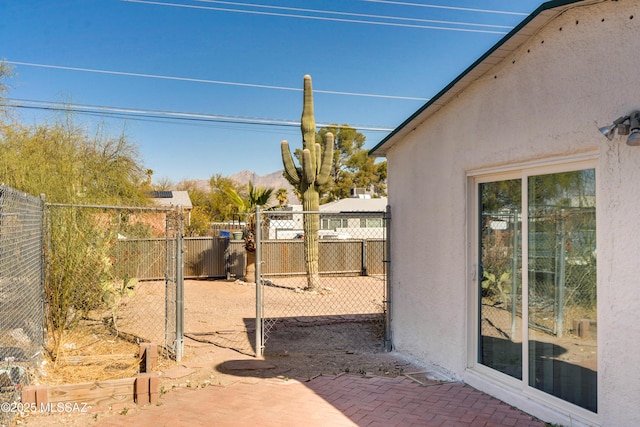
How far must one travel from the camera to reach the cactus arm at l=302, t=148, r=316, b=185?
13.7 metres

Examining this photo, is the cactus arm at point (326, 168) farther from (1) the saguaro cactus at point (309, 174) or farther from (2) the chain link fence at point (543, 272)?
(2) the chain link fence at point (543, 272)

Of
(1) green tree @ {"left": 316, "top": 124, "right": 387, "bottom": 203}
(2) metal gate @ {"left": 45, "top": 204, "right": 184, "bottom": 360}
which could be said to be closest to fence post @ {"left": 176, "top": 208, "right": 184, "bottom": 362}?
(2) metal gate @ {"left": 45, "top": 204, "right": 184, "bottom": 360}

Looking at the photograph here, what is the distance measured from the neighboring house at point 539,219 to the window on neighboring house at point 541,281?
0.5 inches

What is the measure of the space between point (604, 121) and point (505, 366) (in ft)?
8.45

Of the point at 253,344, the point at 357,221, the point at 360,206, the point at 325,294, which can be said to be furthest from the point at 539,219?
the point at 360,206

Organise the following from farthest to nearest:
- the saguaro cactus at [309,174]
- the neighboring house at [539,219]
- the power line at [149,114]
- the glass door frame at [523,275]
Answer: the power line at [149,114]
the saguaro cactus at [309,174]
the glass door frame at [523,275]
the neighboring house at [539,219]

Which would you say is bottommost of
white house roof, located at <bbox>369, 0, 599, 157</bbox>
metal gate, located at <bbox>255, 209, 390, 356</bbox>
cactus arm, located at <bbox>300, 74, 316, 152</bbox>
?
metal gate, located at <bbox>255, 209, 390, 356</bbox>

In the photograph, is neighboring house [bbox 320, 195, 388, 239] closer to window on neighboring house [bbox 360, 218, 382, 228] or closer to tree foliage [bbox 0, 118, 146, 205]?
window on neighboring house [bbox 360, 218, 382, 228]

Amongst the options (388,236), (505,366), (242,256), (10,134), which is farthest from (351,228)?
(505,366)

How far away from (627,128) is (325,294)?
10.8m

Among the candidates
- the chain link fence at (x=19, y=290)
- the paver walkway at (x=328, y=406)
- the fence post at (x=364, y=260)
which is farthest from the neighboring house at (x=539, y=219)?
the fence post at (x=364, y=260)

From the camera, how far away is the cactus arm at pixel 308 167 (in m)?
13.7

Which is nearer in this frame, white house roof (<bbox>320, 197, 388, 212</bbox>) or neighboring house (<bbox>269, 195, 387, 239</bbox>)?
neighboring house (<bbox>269, 195, 387, 239</bbox>)

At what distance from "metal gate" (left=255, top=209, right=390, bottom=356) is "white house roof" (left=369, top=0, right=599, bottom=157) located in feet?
4.77
